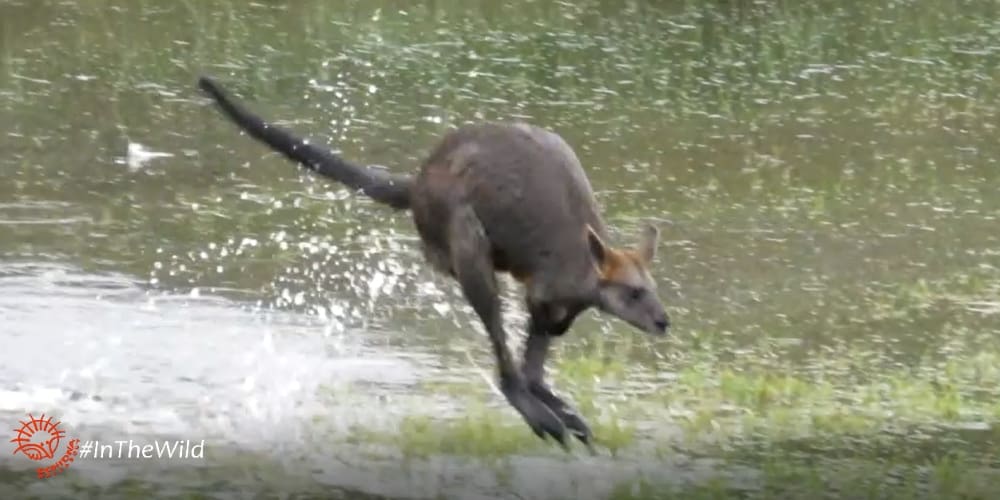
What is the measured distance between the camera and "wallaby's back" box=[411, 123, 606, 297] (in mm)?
5418

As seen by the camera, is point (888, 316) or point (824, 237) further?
point (824, 237)

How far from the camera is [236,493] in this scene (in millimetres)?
5207

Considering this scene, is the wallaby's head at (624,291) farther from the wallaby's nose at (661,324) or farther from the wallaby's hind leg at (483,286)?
the wallaby's hind leg at (483,286)

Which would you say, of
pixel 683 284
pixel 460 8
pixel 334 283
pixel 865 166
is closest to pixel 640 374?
pixel 683 284

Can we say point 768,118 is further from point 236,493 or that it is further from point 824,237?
point 236,493

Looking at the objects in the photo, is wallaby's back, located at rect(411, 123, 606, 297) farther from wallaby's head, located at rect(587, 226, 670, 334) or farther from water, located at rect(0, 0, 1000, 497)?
water, located at rect(0, 0, 1000, 497)

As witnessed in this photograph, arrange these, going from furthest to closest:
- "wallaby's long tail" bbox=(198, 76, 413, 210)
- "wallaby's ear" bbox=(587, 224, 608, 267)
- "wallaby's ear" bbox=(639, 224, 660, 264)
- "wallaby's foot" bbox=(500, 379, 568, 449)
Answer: "wallaby's long tail" bbox=(198, 76, 413, 210) → "wallaby's ear" bbox=(639, 224, 660, 264) → "wallaby's foot" bbox=(500, 379, 568, 449) → "wallaby's ear" bbox=(587, 224, 608, 267)

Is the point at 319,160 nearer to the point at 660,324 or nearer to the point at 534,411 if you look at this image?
the point at 534,411

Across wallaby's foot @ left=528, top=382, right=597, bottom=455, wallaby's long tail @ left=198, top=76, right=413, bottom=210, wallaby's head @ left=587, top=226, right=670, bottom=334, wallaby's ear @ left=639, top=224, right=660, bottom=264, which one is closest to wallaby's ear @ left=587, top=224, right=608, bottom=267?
wallaby's head @ left=587, top=226, right=670, bottom=334

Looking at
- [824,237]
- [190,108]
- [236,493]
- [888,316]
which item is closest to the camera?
[236,493]

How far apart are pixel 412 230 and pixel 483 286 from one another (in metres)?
2.72

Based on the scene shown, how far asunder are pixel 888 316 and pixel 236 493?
306 centimetres

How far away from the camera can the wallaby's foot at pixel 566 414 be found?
18.1 feet

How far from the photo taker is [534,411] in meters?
5.42
